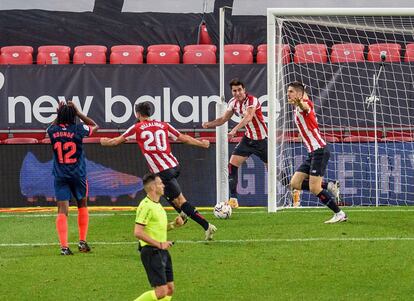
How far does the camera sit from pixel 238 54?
994 inches

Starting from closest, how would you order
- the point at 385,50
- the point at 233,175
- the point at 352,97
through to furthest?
1. the point at 233,175
2. the point at 352,97
3. the point at 385,50

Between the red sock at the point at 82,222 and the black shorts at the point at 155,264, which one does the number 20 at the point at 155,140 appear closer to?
the red sock at the point at 82,222

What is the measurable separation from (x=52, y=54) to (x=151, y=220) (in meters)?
15.4

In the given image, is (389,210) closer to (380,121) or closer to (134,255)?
(380,121)

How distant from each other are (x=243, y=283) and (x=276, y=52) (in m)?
8.17

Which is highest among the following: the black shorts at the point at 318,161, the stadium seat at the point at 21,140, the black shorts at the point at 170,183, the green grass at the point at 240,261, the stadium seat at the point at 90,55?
the stadium seat at the point at 90,55

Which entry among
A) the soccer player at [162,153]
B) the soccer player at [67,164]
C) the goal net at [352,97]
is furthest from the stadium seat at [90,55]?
the soccer player at [67,164]

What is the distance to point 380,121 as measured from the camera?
23469 mm

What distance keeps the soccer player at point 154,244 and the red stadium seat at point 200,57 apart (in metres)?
14.6

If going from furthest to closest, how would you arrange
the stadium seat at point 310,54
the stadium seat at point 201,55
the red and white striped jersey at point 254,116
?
the stadium seat at point 201,55, the stadium seat at point 310,54, the red and white striped jersey at point 254,116

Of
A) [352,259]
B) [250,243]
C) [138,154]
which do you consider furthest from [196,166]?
[352,259]

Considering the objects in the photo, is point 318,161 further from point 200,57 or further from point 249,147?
point 200,57

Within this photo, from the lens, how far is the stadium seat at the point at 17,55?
25.6 metres

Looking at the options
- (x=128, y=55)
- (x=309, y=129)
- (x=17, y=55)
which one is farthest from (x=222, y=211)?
(x=17, y=55)
